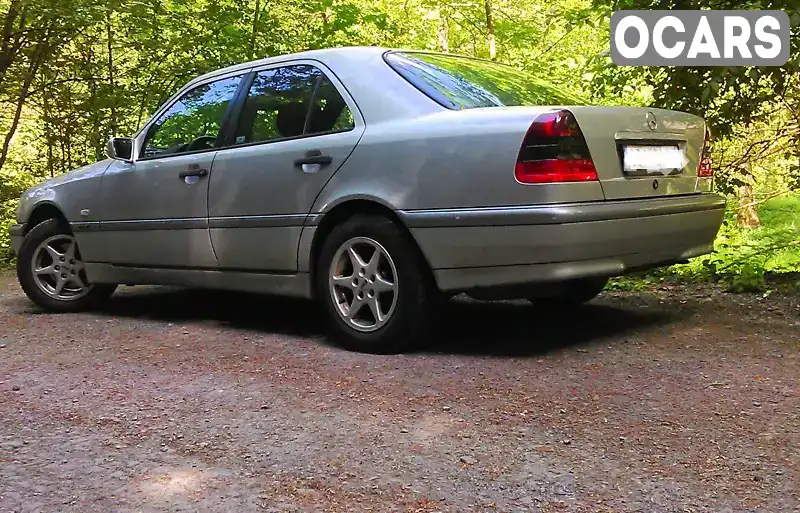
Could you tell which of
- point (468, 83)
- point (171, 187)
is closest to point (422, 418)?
point (468, 83)

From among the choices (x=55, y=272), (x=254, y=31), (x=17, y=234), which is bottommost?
(x=55, y=272)

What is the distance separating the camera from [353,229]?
3801mm

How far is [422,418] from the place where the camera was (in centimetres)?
266

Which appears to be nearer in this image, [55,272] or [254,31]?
[55,272]

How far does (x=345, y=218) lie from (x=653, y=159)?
1.60m

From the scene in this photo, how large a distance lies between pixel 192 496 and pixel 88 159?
32.7ft

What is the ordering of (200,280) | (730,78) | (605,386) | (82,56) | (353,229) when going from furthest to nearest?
(82,56) → (730,78) → (200,280) → (353,229) → (605,386)

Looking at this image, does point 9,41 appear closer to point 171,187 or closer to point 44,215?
point 44,215

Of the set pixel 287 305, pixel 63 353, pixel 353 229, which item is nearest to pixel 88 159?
pixel 287 305

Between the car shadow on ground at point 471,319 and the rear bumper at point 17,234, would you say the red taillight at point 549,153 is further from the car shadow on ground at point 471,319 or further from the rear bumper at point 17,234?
the rear bumper at point 17,234

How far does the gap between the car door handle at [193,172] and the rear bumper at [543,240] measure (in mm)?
1582

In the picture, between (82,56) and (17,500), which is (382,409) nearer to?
(17,500)

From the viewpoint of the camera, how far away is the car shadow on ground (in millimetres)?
3881

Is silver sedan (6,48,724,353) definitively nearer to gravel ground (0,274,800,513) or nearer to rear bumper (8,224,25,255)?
gravel ground (0,274,800,513)
